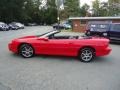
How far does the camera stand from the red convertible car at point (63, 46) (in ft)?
30.0

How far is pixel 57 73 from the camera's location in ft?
23.4

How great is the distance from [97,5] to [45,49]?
6196cm

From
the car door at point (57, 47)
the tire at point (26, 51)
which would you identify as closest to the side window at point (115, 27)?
the car door at point (57, 47)

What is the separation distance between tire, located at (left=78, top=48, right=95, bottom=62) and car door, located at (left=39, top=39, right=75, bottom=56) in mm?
384

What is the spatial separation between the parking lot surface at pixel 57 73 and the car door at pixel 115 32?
6.63m

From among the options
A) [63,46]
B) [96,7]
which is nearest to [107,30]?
[63,46]

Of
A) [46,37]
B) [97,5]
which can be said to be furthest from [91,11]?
[46,37]

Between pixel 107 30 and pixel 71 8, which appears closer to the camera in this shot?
pixel 107 30

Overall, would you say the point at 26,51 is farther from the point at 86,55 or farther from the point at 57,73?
the point at 57,73

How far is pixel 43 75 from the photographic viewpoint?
6.82m

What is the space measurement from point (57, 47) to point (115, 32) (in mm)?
8067

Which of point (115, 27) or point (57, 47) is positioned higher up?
point (115, 27)

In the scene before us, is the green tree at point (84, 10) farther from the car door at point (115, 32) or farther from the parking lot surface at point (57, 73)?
the parking lot surface at point (57, 73)

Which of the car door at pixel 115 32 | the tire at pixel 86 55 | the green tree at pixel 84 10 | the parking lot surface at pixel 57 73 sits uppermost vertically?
the green tree at pixel 84 10
